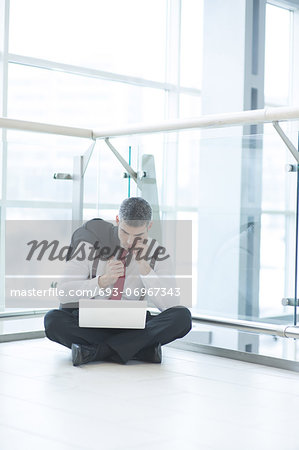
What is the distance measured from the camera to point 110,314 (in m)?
3.11

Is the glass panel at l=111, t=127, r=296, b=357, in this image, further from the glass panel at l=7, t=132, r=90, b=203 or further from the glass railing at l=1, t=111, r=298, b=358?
the glass panel at l=7, t=132, r=90, b=203

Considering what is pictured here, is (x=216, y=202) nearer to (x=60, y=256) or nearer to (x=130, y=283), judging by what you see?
(x=130, y=283)

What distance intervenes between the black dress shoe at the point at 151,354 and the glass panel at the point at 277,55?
12.3 ft

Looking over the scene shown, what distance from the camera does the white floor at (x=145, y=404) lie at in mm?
2039

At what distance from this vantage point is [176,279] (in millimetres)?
3537

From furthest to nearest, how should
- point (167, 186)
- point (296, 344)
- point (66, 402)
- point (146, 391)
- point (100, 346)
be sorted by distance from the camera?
point (167, 186) < point (296, 344) < point (100, 346) < point (146, 391) < point (66, 402)

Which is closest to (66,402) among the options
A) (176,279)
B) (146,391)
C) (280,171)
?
(146,391)

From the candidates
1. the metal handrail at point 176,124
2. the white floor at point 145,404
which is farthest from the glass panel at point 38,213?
the white floor at point 145,404

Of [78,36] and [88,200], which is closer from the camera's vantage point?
[88,200]

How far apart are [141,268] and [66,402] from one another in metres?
0.97

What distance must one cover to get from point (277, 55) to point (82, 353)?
4.14m

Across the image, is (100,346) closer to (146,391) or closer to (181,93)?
(146,391)

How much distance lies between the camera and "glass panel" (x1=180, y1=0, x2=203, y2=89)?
6.45m

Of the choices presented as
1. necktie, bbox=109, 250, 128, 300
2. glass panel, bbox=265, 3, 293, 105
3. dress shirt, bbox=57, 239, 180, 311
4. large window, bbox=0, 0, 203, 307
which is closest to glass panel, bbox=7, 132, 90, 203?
large window, bbox=0, 0, 203, 307
